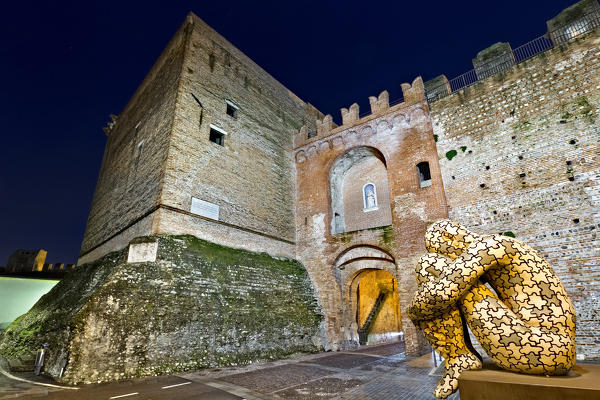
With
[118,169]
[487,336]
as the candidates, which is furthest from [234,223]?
[487,336]

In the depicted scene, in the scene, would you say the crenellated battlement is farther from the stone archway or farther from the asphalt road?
the asphalt road

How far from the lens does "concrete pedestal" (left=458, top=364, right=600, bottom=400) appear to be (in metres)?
2.00

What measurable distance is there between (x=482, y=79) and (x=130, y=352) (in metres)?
13.7

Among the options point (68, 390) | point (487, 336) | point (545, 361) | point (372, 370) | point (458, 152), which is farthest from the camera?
point (458, 152)

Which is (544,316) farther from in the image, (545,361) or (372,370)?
(372,370)

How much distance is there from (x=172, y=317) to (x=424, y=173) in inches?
405

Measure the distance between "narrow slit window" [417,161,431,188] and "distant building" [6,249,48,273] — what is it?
23286mm

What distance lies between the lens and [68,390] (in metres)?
5.35

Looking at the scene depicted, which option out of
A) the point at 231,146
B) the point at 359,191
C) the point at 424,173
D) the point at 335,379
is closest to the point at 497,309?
the point at 335,379

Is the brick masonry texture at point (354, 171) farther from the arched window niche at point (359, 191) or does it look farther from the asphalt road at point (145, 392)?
the asphalt road at point (145, 392)

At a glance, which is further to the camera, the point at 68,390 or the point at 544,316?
the point at 68,390

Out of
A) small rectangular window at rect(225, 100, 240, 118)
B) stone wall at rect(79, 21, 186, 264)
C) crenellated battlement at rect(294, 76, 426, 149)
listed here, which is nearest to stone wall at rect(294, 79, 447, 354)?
crenellated battlement at rect(294, 76, 426, 149)

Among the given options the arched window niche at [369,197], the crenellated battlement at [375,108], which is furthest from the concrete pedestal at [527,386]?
the arched window niche at [369,197]

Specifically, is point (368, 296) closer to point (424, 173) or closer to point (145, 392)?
point (424, 173)
